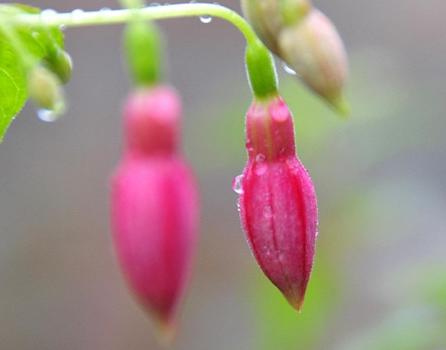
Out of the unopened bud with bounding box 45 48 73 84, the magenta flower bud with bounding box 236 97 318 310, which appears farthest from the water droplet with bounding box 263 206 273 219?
the unopened bud with bounding box 45 48 73 84

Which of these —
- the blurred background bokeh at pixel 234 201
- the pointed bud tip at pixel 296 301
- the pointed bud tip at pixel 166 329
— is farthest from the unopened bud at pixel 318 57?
the blurred background bokeh at pixel 234 201

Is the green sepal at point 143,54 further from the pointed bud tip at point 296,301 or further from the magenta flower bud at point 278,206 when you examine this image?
the pointed bud tip at point 296,301

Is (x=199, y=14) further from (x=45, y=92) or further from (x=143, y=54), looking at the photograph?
(x=45, y=92)

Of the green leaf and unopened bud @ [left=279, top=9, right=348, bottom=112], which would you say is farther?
the green leaf

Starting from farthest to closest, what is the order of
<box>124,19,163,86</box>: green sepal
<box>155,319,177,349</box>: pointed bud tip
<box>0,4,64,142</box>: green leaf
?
<box>0,4,64,142</box>: green leaf < <box>124,19,163,86</box>: green sepal < <box>155,319,177,349</box>: pointed bud tip

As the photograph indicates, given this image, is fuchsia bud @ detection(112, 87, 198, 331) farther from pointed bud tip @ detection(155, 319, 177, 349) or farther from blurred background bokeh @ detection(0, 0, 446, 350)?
blurred background bokeh @ detection(0, 0, 446, 350)

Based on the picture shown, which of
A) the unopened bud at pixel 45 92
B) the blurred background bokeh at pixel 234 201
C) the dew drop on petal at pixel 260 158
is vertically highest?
the unopened bud at pixel 45 92

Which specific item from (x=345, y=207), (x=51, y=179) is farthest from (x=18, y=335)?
(x=345, y=207)

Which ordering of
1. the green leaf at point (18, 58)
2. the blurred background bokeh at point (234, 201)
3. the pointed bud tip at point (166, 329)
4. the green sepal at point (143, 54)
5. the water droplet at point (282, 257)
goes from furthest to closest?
the blurred background bokeh at point (234, 201) → the green leaf at point (18, 58) → the water droplet at point (282, 257) → the green sepal at point (143, 54) → the pointed bud tip at point (166, 329)
